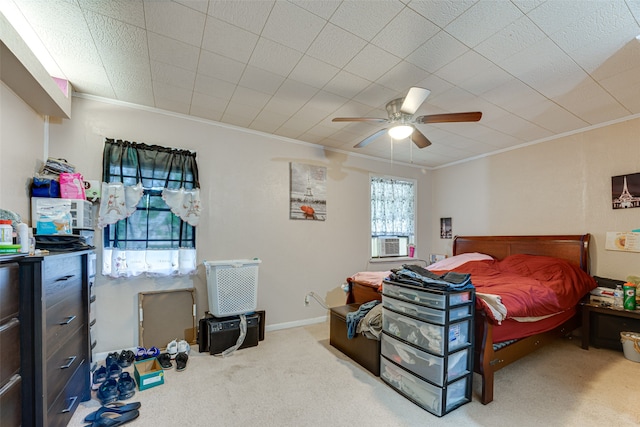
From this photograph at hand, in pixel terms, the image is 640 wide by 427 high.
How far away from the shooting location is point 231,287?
3.01 m

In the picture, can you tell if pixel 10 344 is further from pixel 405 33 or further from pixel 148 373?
pixel 405 33

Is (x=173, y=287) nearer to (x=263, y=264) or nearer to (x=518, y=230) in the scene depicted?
(x=263, y=264)

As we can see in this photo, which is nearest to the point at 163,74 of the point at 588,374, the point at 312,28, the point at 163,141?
the point at 163,141

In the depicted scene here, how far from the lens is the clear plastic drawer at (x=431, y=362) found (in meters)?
1.90

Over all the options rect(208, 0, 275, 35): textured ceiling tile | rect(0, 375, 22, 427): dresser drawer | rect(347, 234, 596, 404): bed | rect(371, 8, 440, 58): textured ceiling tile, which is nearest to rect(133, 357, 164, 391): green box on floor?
rect(0, 375, 22, 427): dresser drawer

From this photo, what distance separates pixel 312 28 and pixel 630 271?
406 centimetres

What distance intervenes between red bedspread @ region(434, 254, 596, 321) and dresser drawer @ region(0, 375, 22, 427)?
267 cm

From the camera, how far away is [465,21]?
5.61 feet

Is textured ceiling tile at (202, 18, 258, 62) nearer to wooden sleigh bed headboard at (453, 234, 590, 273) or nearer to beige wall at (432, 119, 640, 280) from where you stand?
beige wall at (432, 119, 640, 280)

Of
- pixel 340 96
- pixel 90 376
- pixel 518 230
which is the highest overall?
pixel 340 96

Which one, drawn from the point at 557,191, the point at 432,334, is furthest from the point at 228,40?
the point at 557,191

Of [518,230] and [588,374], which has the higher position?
[518,230]

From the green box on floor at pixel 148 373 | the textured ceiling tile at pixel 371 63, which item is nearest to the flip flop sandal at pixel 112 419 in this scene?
the green box on floor at pixel 148 373

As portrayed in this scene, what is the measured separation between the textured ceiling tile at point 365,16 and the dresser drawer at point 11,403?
2.46m
